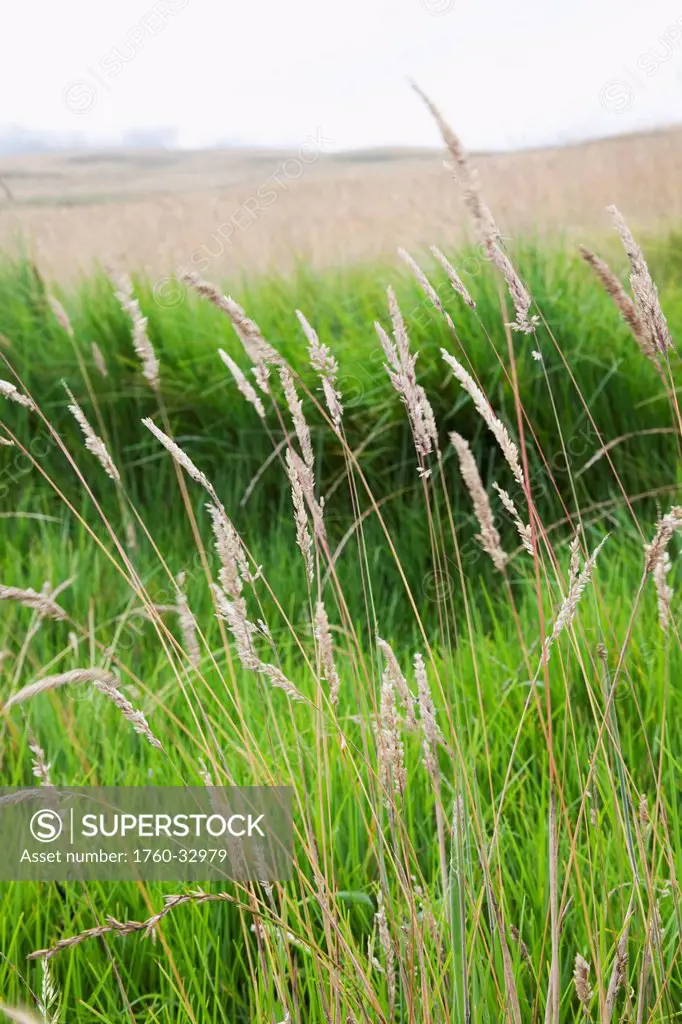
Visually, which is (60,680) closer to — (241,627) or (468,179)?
(241,627)

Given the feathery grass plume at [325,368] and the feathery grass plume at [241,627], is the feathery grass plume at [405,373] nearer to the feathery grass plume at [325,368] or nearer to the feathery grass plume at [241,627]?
the feathery grass plume at [325,368]

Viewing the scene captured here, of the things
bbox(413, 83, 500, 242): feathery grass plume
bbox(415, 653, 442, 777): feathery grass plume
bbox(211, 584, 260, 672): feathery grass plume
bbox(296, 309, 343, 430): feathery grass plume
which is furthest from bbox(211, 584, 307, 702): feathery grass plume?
bbox(413, 83, 500, 242): feathery grass plume

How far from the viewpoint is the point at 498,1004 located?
1.02 m

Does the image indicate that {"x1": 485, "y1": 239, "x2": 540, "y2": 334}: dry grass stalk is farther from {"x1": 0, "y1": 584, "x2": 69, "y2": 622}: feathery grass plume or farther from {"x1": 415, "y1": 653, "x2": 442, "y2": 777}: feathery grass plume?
{"x1": 0, "y1": 584, "x2": 69, "y2": 622}: feathery grass plume

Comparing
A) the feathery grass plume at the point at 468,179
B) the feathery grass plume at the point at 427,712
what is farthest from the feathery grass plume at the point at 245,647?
the feathery grass plume at the point at 468,179

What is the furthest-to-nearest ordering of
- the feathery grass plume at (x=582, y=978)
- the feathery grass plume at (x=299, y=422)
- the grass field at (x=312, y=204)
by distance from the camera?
the grass field at (x=312, y=204) < the feathery grass plume at (x=299, y=422) < the feathery grass plume at (x=582, y=978)

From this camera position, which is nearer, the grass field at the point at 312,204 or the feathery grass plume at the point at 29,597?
the feathery grass plume at the point at 29,597

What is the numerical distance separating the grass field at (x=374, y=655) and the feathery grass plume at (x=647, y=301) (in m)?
0.11

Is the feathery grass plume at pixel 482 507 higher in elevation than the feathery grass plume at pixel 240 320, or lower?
lower

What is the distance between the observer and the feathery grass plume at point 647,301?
979mm

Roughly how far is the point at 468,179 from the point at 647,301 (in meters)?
0.26

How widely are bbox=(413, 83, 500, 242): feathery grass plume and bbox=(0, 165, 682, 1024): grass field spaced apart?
250mm

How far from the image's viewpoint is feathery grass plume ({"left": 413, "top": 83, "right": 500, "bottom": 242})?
103 cm

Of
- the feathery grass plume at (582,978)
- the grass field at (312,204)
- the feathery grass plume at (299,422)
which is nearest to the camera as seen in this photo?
the feathery grass plume at (582,978)
